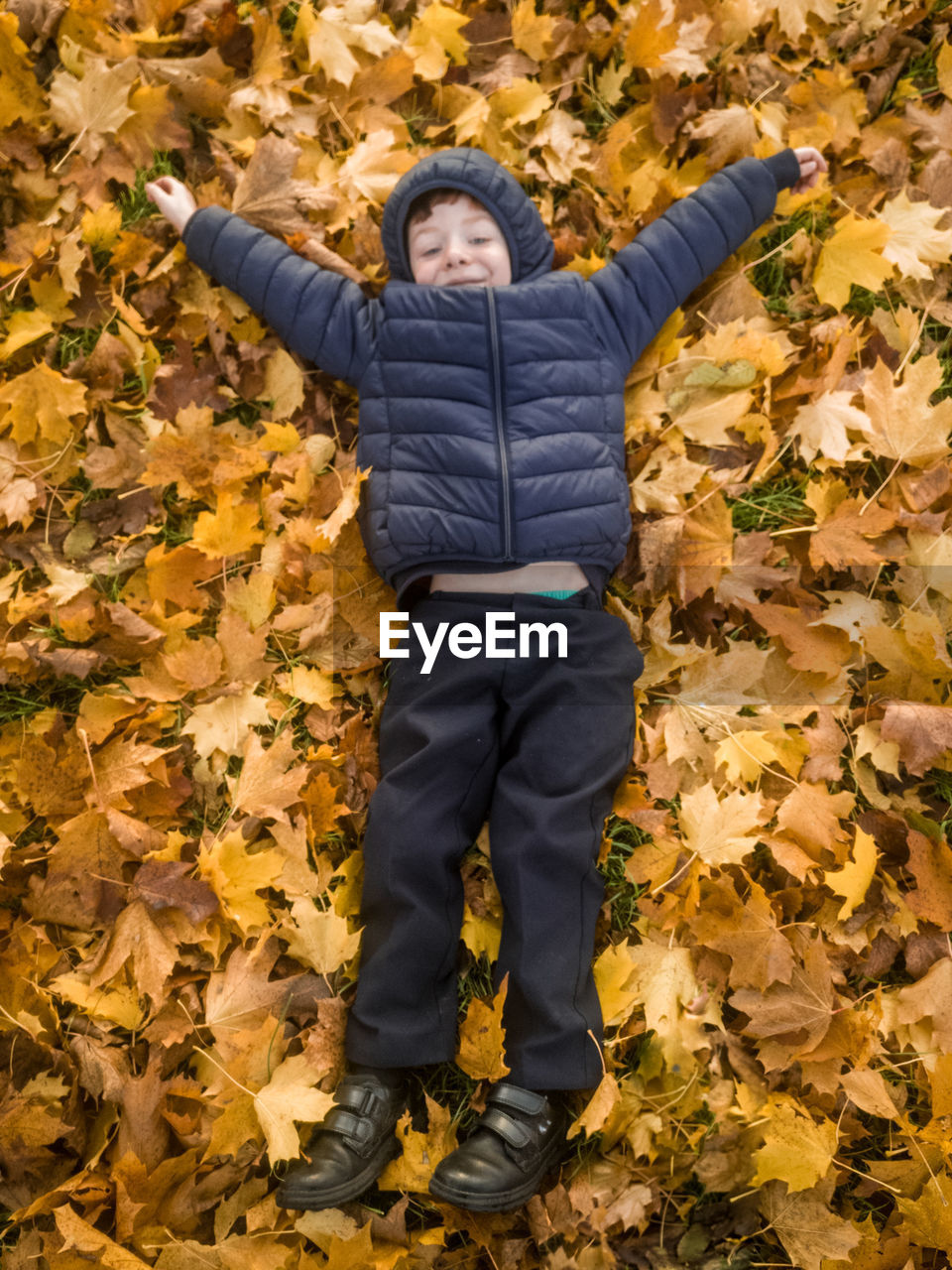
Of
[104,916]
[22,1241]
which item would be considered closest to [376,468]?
[104,916]

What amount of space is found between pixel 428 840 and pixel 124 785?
0.76m

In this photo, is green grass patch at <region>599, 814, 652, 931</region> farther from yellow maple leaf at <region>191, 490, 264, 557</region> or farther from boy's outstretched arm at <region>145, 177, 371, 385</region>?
boy's outstretched arm at <region>145, 177, 371, 385</region>

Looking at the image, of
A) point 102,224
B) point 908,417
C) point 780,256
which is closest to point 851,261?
point 780,256

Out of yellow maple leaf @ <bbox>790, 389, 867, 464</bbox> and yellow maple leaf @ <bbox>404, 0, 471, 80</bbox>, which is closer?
yellow maple leaf @ <bbox>790, 389, 867, 464</bbox>

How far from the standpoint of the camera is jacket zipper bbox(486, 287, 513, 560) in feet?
6.59

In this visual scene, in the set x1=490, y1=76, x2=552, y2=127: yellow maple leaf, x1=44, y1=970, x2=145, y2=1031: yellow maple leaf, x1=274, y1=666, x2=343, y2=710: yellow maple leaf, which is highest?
x1=490, y1=76, x2=552, y2=127: yellow maple leaf

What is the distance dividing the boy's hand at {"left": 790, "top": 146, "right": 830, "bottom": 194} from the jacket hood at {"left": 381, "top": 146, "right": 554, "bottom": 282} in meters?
0.77

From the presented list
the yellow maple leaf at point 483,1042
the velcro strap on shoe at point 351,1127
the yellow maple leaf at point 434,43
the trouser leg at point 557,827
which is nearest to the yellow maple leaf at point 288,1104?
the velcro strap on shoe at point 351,1127

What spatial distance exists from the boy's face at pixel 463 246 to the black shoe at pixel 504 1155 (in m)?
1.98

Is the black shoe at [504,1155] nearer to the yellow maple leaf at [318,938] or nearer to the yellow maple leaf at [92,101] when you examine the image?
the yellow maple leaf at [318,938]

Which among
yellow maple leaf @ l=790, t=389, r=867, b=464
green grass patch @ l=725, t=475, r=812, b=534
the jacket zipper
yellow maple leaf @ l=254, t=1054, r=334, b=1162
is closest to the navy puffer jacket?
the jacket zipper

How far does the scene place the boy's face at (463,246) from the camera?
212 cm

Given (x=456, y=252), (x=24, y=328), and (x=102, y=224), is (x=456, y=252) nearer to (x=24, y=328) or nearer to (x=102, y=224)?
(x=102, y=224)

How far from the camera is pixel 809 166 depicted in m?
2.31
